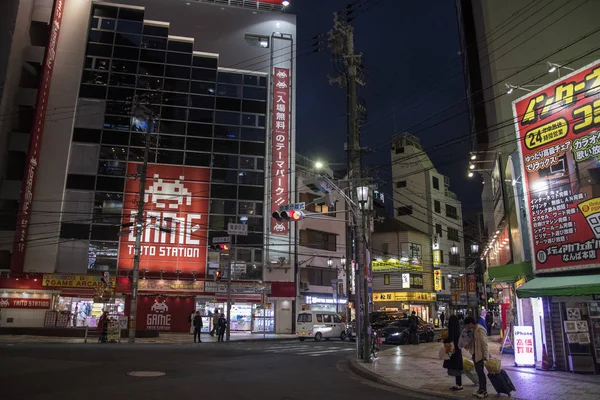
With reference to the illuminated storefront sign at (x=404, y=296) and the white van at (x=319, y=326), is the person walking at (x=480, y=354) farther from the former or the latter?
the illuminated storefront sign at (x=404, y=296)

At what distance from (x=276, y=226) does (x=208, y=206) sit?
226 inches

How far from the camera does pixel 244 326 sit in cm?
3725

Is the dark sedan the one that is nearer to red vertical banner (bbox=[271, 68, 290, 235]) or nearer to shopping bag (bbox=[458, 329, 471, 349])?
red vertical banner (bbox=[271, 68, 290, 235])

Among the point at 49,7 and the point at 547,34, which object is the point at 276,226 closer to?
the point at 547,34

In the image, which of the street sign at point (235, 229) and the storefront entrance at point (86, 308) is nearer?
the street sign at point (235, 229)

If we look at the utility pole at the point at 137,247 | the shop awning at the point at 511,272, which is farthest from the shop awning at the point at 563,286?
the utility pole at the point at 137,247

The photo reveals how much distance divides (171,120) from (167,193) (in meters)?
6.21

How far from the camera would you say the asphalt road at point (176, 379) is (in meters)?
9.60

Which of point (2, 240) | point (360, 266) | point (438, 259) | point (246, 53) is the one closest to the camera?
point (360, 266)

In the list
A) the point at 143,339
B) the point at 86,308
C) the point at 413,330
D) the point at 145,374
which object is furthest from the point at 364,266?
the point at 86,308

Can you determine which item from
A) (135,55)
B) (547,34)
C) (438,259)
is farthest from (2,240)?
(438,259)

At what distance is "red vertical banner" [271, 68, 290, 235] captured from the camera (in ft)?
123

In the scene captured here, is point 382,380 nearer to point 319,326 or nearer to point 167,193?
point 319,326

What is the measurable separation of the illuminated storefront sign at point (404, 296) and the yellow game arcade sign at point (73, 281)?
2918 cm
